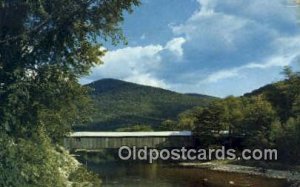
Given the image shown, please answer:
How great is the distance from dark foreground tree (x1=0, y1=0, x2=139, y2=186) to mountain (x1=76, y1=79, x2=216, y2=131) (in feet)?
356

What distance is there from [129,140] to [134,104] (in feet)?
246

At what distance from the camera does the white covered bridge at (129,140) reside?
74938 mm

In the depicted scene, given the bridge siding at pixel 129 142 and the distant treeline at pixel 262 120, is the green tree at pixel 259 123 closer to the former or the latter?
the distant treeline at pixel 262 120

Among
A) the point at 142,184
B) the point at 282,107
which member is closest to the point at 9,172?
the point at 142,184

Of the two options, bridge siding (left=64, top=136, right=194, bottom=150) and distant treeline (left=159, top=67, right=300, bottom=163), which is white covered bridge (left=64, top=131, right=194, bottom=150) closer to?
bridge siding (left=64, top=136, right=194, bottom=150)

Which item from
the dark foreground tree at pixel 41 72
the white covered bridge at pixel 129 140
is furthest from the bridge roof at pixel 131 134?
the dark foreground tree at pixel 41 72

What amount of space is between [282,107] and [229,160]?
906cm

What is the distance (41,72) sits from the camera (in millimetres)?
13531

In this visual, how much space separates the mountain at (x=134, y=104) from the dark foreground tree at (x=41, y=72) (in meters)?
109

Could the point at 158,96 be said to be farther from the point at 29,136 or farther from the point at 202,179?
the point at 29,136

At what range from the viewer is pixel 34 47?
1350 cm

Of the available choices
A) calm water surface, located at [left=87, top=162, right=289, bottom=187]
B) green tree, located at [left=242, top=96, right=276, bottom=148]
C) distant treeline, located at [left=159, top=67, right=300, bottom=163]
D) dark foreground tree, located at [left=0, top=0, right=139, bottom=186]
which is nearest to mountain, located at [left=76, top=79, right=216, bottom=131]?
distant treeline, located at [left=159, top=67, right=300, bottom=163]

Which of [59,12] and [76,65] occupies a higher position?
[59,12]

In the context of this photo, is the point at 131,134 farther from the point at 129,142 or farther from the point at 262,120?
the point at 262,120
